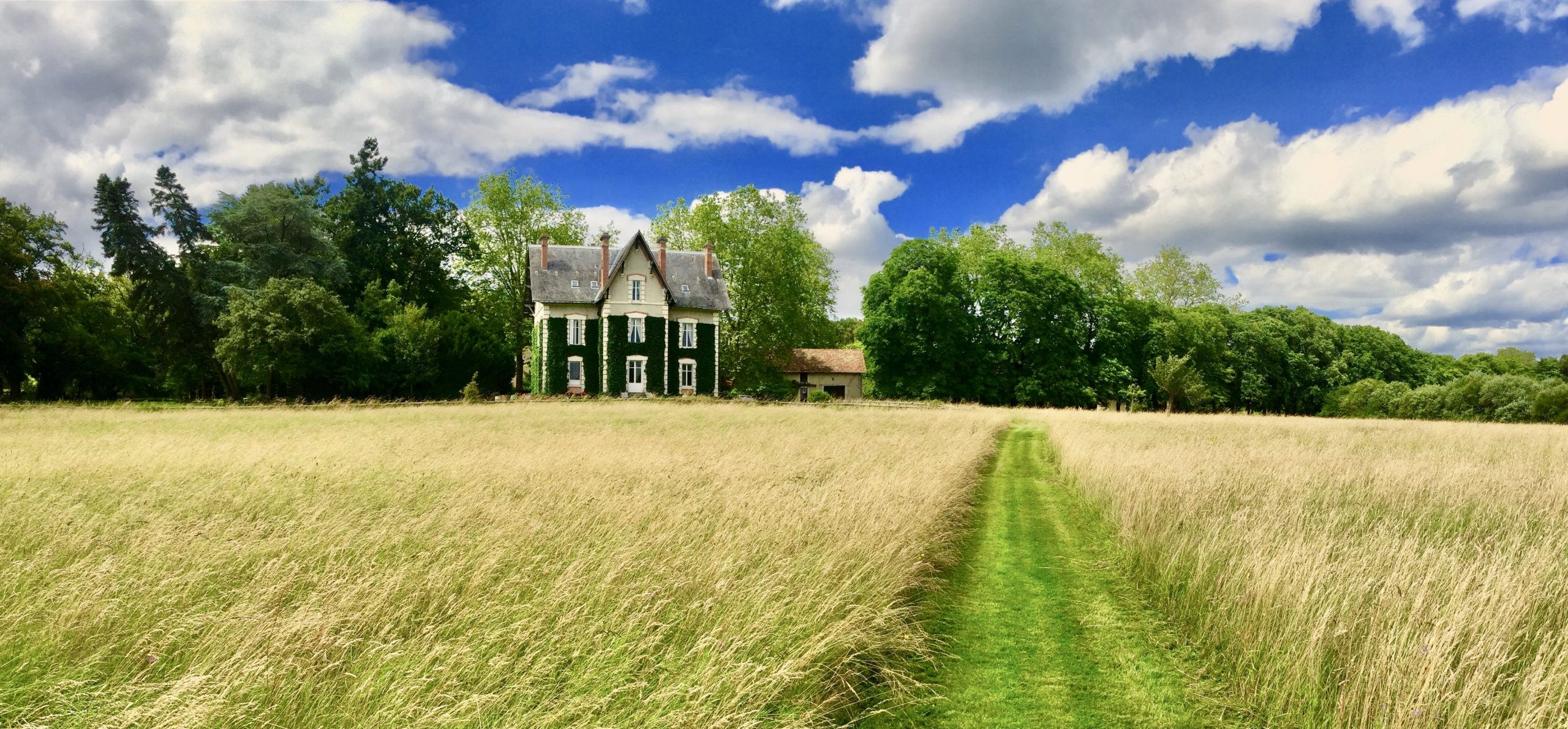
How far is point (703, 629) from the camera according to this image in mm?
4824

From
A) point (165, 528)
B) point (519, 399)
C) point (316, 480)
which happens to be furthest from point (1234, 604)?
point (519, 399)

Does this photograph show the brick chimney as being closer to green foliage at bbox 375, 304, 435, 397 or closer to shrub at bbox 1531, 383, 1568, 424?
green foliage at bbox 375, 304, 435, 397

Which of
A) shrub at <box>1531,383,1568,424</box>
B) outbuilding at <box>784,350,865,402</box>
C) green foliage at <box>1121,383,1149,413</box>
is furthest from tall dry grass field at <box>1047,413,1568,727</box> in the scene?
outbuilding at <box>784,350,865,402</box>

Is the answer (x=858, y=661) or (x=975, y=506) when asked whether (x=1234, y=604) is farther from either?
(x=975, y=506)

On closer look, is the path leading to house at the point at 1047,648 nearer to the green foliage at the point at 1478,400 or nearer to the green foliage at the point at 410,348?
the green foliage at the point at 1478,400

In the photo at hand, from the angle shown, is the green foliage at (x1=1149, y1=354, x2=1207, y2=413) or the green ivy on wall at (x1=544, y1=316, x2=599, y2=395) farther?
the green ivy on wall at (x1=544, y1=316, x2=599, y2=395)

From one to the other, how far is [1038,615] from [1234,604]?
5.00 feet

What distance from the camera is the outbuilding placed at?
57.2m

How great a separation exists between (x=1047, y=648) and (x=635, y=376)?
4182 centimetres

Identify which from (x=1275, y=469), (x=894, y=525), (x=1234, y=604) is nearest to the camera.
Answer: (x=1234, y=604)

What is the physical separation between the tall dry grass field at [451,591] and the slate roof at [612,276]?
34402mm

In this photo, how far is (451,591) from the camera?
17.3ft

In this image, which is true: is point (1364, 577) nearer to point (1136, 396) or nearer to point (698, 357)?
point (698, 357)

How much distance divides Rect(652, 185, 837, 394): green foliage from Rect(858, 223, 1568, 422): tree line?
538 cm
